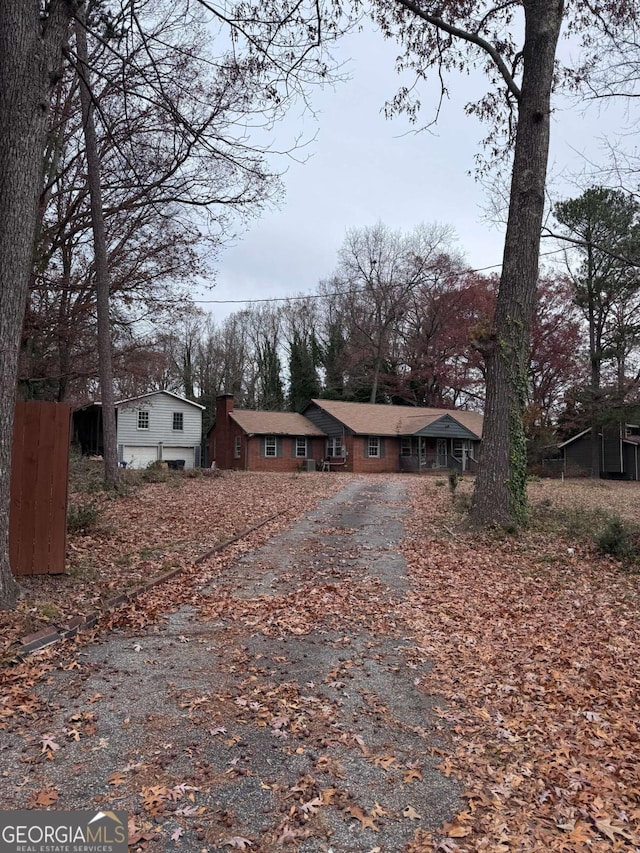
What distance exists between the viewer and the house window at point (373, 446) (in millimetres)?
34094

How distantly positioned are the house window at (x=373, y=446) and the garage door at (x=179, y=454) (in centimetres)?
1047

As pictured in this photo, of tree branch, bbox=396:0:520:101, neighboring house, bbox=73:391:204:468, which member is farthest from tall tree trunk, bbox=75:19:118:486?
neighboring house, bbox=73:391:204:468

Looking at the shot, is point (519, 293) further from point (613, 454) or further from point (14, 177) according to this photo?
point (613, 454)

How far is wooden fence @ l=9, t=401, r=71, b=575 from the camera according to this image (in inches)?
236

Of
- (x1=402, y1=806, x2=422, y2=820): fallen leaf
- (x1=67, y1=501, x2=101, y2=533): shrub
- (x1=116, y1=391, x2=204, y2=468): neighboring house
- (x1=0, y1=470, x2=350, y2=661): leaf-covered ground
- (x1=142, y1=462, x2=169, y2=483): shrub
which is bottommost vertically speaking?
(x1=402, y1=806, x2=422, y2=820): fallen leaf

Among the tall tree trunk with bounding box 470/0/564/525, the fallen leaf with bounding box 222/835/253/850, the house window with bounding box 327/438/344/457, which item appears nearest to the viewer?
the fallen leaf with bounding box 222/835/253/850

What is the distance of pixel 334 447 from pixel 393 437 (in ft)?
11.4

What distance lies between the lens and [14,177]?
521 centimetres

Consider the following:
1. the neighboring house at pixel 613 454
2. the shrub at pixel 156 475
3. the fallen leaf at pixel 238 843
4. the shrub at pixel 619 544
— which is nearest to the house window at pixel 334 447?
the neighboring house at pixel 613 454

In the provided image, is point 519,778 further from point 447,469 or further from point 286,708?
point 447,469

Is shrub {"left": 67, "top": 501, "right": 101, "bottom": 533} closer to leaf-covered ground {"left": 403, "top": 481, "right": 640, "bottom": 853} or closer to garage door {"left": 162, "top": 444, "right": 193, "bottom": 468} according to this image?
leaf-covered ground {"left": 403, "top": 481, "right": 640, "bottom": 853}

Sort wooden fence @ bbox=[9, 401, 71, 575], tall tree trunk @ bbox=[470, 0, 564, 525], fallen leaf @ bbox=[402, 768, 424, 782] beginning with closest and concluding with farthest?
fallen leaf @ bbox=[402, 768, 424, 782] → wooden fence @ bbox=[9, 401, 71, 575] → tall tree trunk @ bbox=[470, 0, 564, 525]

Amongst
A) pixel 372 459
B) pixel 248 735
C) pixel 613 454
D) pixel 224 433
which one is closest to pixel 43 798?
pixel 248 735

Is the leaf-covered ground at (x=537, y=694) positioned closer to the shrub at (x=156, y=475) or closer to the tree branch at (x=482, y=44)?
the tree branch at (x=482, y=44)
